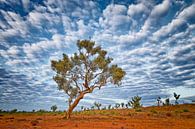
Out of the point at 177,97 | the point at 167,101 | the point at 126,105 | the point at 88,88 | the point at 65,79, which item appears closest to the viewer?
the point at 88,88

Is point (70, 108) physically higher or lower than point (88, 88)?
lower

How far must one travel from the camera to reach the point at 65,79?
1762 inches

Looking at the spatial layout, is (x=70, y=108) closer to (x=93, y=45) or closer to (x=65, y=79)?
(x=65, y=79)

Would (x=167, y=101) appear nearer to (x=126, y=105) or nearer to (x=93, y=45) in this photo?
(x=126, y=105)

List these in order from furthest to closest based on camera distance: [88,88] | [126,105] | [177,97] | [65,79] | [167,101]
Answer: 1. [126,105]
2. [167,101]
3. [177,97]
4. [65,79]
5. [88,88]

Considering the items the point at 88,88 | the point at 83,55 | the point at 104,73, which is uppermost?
the point at 83,55

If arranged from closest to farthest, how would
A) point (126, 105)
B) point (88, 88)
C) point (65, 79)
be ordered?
point (88, 88)
point (65, 79)
point (126, 105)

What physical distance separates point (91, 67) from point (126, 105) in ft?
290

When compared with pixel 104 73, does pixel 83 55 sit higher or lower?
higher

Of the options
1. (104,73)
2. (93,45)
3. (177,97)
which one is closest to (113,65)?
(104,73)

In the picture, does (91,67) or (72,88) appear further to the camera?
(72,88)

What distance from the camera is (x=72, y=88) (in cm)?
4588

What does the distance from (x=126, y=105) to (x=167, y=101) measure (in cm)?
2626

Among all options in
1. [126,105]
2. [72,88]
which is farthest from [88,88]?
[126,105]
